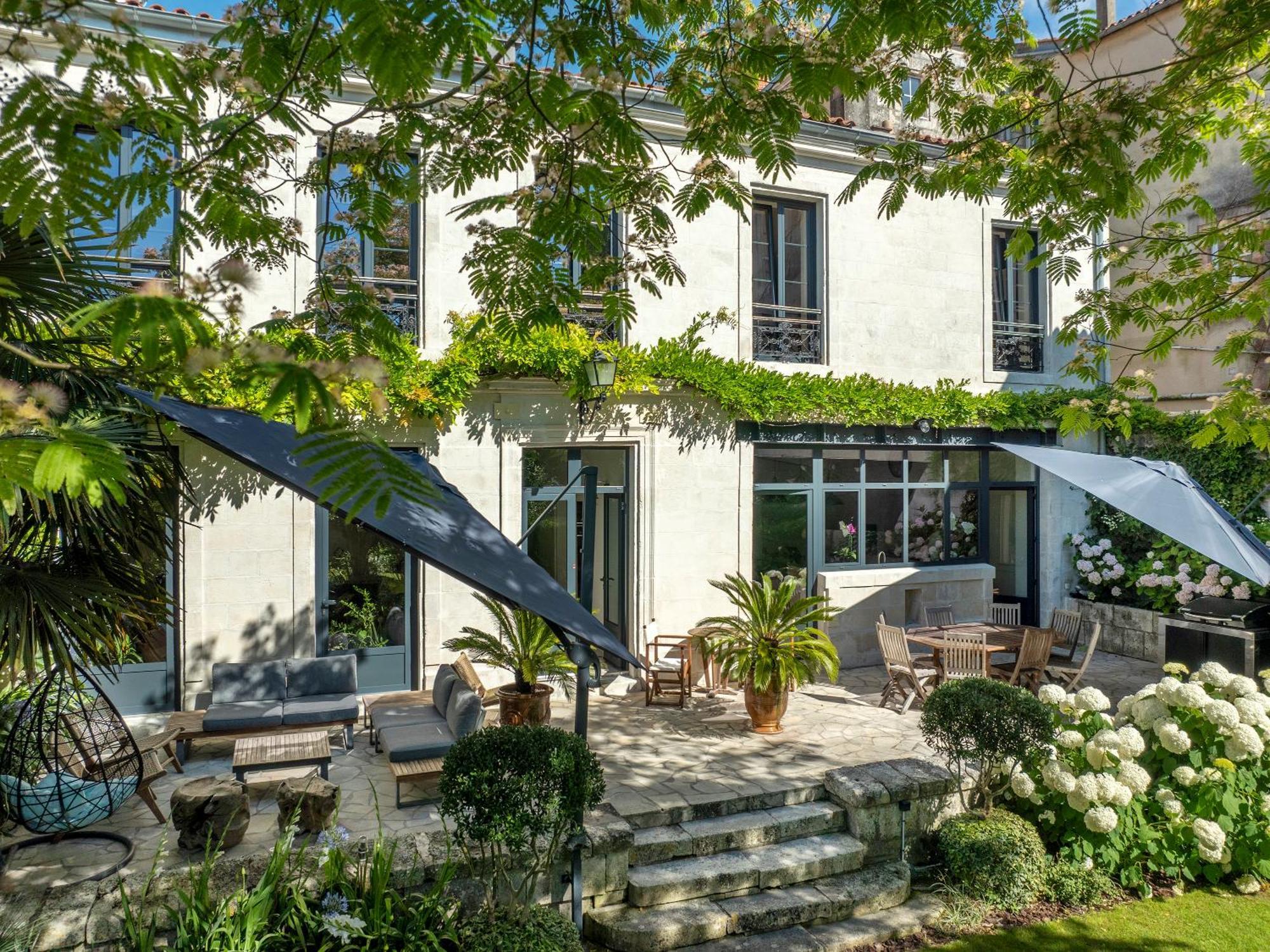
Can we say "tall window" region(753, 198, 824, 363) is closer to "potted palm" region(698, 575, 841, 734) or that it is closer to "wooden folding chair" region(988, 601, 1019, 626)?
"potted palm" region(698, 575, 841, 734)

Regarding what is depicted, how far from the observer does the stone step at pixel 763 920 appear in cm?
500

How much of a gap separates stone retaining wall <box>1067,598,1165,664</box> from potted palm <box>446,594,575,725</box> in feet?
27.1

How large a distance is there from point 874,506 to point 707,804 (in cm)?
662

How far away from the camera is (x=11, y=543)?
417 cm

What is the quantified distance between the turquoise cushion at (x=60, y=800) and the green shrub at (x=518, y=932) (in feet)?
8.16

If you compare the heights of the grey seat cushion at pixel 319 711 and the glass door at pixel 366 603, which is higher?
the glass door at pixel 366 603

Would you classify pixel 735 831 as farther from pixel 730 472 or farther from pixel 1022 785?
pixel 730 472

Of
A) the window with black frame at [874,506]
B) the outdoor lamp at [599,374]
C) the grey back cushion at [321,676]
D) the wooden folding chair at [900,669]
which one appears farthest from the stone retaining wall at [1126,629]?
the grey back cushion at [321,676]

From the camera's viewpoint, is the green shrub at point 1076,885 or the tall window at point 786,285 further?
the tall window at point 786,285

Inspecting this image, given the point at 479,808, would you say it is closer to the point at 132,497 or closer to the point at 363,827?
the point at 363,827

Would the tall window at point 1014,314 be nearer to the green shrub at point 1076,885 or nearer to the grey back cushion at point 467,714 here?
the green shrub at point 1076,885

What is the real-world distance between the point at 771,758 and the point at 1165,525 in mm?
4416

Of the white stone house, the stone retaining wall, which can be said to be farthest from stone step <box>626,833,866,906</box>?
the stone retaining wall

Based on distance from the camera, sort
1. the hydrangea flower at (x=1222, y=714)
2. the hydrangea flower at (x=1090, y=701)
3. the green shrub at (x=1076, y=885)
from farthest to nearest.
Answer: the hydrangea flower at (x=1090, y=701), the hydrangea flower at (x=1222, y=714), the green shrub at (x=1076, y=885)
